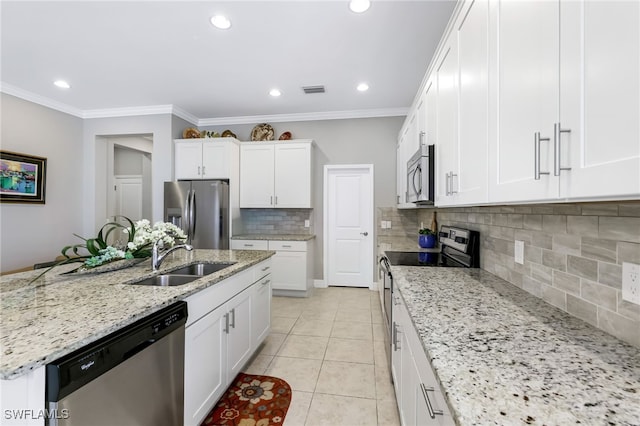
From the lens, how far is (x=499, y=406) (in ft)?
2.01

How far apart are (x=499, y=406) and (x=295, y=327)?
276 cm

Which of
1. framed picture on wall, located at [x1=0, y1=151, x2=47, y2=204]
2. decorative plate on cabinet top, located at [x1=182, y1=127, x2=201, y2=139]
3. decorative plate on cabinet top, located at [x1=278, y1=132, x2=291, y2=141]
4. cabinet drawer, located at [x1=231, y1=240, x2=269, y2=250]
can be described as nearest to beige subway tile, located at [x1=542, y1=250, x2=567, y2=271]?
cabinet drawer, located at [x1=231, y1=240, x2=269, y2=250]

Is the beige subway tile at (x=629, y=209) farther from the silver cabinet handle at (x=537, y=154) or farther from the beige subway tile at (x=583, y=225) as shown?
the silver cabinet handle at (x=537, y=154)

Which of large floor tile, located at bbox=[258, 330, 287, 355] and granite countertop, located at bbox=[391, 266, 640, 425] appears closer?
granite countertop, located at bbox=[391, 266, 640, 425]

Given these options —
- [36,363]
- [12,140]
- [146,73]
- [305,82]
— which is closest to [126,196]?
[12,140]

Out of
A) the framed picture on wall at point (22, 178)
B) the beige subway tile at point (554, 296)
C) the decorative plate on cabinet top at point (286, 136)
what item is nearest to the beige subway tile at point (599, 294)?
the beige subway tile at point (554, 296)

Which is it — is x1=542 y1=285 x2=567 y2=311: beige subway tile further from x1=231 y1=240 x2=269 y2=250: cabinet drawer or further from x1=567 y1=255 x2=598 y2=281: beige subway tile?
x1=231 y1=240 x2=269 y2=250: cabinet drawer

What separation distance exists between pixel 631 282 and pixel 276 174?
13.1 feet

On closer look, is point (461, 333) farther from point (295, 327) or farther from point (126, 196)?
point (126, 196)

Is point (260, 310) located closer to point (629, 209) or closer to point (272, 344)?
point (272, 344)

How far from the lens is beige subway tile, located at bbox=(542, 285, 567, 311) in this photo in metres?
1.15

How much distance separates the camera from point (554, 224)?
1.22 metres

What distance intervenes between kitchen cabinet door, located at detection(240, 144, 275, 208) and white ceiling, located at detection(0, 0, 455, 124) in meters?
0.69

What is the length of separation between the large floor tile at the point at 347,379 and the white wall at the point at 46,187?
411 centimetres
